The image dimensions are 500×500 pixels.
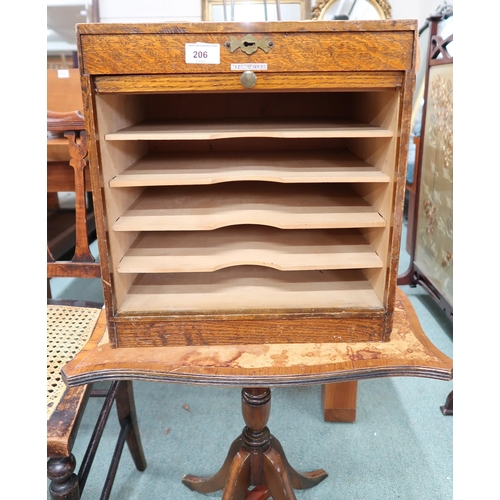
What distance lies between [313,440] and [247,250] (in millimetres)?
1012

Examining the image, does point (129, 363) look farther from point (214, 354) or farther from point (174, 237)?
point (174, 237)

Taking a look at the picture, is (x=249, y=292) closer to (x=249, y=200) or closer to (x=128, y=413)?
(x=249, y=200)

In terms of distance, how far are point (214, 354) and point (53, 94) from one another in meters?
2.55

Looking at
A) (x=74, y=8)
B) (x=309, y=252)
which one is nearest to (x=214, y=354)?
(x=309, y=252)

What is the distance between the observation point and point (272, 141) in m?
1.24

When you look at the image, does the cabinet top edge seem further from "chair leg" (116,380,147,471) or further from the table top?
"chair leg" (116,380,147,471)

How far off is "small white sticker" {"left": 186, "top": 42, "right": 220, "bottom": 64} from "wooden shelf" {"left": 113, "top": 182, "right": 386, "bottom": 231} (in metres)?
0.30

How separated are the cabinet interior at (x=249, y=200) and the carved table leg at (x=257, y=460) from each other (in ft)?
1.07

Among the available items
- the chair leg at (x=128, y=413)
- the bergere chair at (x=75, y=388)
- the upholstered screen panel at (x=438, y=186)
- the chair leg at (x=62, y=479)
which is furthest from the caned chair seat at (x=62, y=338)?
the upholstered screen panel at (x=438, y=186)

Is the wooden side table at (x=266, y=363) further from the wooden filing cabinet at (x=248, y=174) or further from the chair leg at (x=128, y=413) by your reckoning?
the chair leg at (x=128, y=413)

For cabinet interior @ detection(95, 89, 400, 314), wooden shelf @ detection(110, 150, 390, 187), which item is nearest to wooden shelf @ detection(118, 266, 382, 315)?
cabinet interior @ detection(95, 89, 400, 314)

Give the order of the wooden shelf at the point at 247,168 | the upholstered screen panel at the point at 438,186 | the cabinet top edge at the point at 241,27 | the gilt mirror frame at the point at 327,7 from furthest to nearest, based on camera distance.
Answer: the gilt mirror frame at the point at 327,7
the upholstered screen panel at the point at 438,186
the wooden shelf at the point at 247,168
the cabinet top edge at the point at 241,27

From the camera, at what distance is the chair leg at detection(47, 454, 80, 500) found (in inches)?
39.6

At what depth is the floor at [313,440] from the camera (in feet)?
4.81
